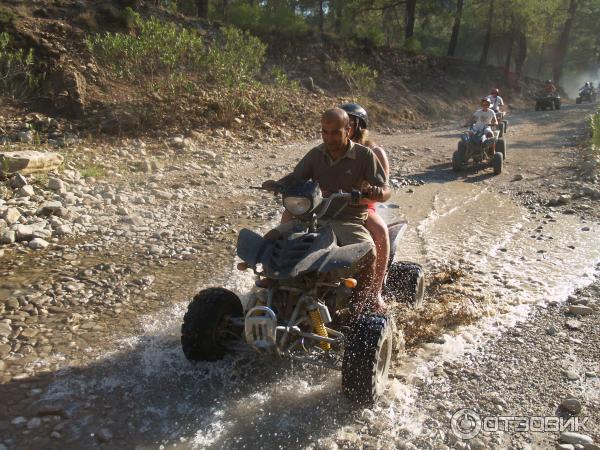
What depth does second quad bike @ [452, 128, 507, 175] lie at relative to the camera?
1255 centimetres

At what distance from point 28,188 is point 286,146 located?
763 cm

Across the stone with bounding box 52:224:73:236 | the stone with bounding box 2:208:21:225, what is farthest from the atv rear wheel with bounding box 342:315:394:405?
the stone with bounding box 2:208:21:225

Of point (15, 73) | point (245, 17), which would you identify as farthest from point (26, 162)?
point (245, 17)

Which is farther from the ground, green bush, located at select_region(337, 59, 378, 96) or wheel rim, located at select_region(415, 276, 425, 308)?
green bush, located at select_region(337, 59, 378, 96)

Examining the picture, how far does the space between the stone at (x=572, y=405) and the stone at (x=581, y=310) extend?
5.71 ft

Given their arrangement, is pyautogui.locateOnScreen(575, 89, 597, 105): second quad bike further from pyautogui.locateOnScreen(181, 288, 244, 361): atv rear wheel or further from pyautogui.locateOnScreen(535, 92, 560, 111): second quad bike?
pyautogui.locateOnScreen(181, 288, 244, 361): atv rear wheel

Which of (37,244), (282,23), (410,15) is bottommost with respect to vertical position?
(37,244)

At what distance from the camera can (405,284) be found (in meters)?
5.18

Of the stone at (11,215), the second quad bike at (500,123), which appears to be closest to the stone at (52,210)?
the stone at (11,215)

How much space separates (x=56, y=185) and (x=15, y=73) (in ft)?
17.9

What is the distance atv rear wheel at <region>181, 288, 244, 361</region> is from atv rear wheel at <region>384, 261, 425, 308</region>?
176 centimetres

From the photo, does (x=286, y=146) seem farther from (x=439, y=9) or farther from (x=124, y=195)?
(x=439, y=9)

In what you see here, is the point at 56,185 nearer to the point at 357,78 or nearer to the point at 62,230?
the point at 62,230

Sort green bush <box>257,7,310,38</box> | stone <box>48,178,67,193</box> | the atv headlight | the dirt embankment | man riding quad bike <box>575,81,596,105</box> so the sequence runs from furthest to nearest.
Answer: man riding quad bike <box>575,81,596,105</box>, green bush <box>257,7,310,38</box>, the dirt embankment, stone <box>48,178,67,193</box>, the atv headlight
